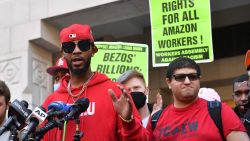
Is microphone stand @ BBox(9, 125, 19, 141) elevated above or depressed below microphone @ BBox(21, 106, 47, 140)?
below

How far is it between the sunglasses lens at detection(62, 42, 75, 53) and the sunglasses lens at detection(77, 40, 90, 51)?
0.04 m

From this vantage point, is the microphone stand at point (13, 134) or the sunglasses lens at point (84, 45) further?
the sunglasses lens at point (84, 45)

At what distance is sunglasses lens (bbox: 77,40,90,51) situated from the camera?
10.9 feet

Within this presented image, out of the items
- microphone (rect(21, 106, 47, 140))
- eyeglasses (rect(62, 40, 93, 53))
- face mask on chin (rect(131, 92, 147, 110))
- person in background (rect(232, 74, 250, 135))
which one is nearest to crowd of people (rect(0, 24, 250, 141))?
eyeglasses (rect(62, 40, 93, 53))

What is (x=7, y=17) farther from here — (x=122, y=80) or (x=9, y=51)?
(x=122, y=80)

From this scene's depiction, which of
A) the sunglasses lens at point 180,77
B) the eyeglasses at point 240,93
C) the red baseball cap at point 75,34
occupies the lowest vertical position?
the eyeglasses at point 240,93

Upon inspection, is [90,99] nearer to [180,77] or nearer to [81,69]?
[81,69]

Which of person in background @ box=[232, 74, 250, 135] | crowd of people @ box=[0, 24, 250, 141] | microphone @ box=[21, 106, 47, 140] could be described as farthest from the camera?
person in background @ box=[232, 74, 250, 135]

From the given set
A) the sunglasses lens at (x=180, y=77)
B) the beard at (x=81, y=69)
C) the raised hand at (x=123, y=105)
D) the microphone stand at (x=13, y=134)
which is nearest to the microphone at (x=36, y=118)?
the microphone stand at (x=13, y=134)

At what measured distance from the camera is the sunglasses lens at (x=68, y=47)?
3.32 metres

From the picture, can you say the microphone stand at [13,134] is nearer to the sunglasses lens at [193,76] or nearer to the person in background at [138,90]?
the sunglasses lens at [193,76]

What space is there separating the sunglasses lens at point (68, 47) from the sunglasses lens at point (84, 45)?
0.14ft

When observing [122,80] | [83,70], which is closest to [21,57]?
[122,80]

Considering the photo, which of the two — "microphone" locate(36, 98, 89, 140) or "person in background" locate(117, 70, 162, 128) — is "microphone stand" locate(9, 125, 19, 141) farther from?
"person in background" locate(117, 70, 162, 128)
